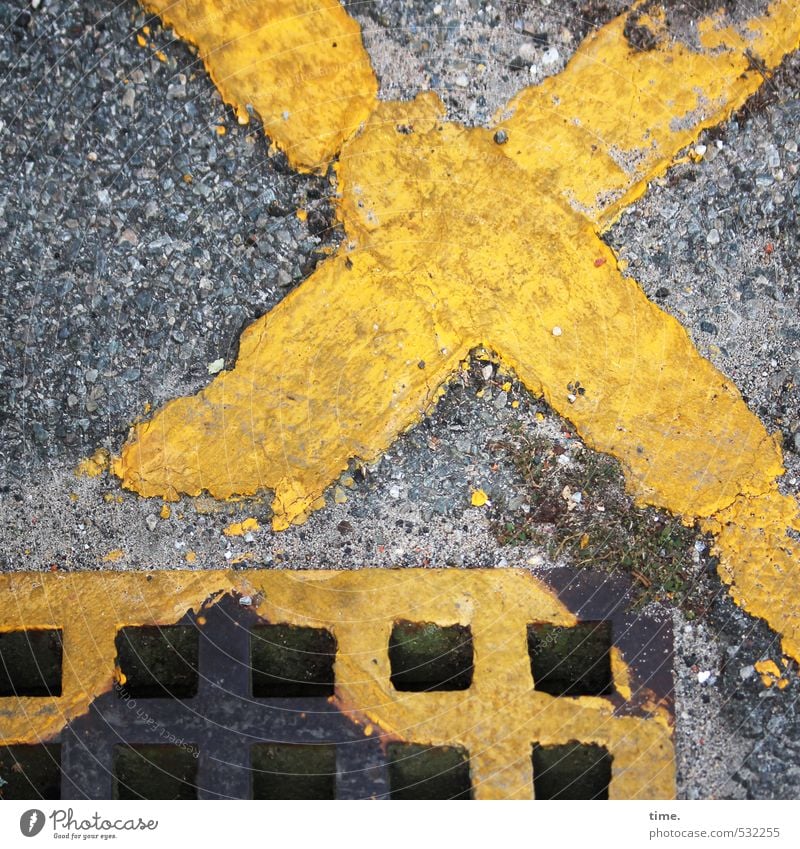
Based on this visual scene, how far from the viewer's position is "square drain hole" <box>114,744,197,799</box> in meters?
2.39

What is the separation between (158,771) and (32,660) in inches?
22.9

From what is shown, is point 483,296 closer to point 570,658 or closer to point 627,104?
point 627,104

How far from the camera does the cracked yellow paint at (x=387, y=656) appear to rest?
2340mm

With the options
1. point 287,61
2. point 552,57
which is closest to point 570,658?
point 552,57

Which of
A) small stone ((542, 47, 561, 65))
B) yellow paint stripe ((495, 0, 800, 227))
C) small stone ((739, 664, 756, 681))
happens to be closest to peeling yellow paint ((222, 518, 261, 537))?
yellow paint stripe ((495, 0, 800, 227))

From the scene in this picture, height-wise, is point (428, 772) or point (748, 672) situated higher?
point (748, 672)

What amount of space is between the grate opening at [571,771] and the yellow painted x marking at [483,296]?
743mm

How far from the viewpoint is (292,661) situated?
2.42 meters

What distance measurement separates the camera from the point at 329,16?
7.51 feet

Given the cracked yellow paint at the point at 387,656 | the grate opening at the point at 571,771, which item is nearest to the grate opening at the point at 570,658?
the cracked yellow paint at the point at 387,656

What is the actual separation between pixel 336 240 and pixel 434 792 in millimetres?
1918

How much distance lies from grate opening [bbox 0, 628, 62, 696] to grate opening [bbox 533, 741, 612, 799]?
1682 millimetres
